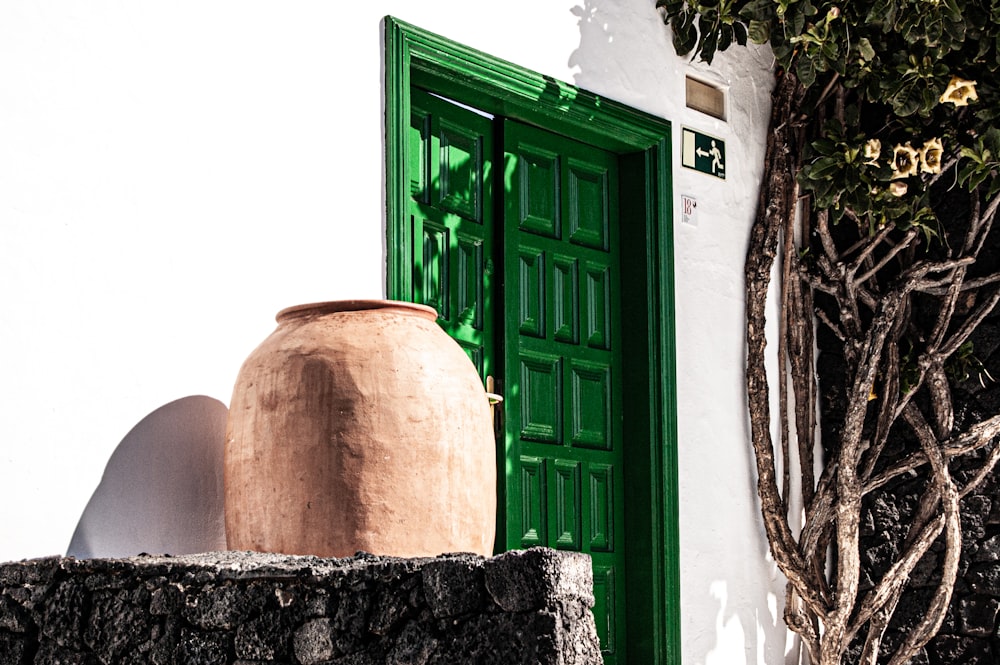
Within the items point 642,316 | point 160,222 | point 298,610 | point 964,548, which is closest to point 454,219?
point 642,316

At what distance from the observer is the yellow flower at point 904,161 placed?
183 inches

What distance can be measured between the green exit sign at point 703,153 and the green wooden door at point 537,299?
28 cm

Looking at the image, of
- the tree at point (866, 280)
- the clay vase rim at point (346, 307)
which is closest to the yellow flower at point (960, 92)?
the tree at point (866, 280)

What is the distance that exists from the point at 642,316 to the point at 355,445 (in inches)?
78.0

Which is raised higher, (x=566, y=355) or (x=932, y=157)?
(x=932, y=157)

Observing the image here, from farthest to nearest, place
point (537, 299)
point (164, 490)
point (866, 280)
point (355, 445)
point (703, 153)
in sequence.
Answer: point (866, 280), point (703, 153), point (537, 299), point (164, 490), point (355, 445)

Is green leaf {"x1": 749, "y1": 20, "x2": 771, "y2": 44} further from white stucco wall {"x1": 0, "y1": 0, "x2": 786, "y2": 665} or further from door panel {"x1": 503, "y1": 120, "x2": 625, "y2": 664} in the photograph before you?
white stucco wall {"x1": 0, "y1": 0, "x2": 786, "y2": 665}

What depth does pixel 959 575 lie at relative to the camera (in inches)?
190

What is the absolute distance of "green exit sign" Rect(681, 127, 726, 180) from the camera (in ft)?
15.6

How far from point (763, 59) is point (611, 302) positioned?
4.10 feet

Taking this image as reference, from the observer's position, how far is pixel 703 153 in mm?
4824

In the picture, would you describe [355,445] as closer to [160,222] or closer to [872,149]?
[160,222]

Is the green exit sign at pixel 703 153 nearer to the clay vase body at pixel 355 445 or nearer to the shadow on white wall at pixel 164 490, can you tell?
the clay vase body at pixel 355 445

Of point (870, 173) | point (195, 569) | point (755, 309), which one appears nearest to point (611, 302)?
point (755, 309)
